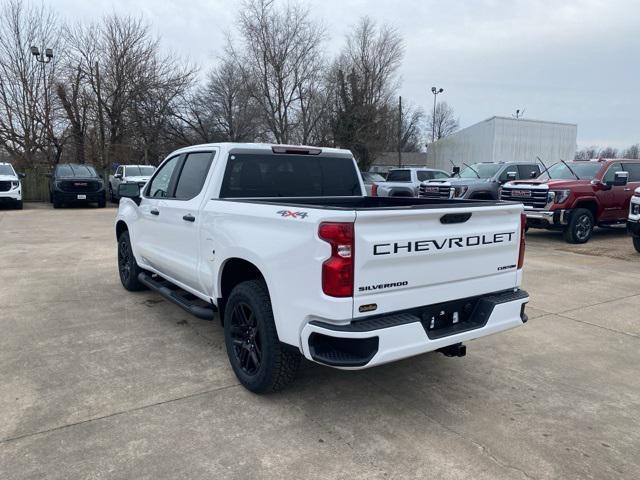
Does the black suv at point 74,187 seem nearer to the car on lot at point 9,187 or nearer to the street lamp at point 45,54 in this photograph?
the car on lot at point 9,187

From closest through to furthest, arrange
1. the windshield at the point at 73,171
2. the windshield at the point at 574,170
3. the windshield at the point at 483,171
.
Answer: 1. the windshield at the point at 574,170
2. the windshield at the point at 483,171
3. the windshield at the point at 73,171

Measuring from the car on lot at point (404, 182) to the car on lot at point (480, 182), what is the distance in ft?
4.46

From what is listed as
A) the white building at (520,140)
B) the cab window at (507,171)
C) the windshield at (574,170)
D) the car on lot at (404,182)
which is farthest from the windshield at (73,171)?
the white building at (520,140)

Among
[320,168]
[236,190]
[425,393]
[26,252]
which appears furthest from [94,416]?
[26,252]

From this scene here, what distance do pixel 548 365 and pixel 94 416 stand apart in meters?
3.68

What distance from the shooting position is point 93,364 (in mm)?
4078

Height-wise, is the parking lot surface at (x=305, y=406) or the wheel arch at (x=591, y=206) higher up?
the wheel arch at (x=591, y=206)

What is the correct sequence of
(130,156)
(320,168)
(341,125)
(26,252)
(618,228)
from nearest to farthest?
(320,168), (26,252), (618,228), (130,156), (341,125)

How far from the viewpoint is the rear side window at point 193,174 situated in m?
4.45

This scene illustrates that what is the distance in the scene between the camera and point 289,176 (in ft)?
15.2

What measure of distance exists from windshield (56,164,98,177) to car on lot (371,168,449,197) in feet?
38.4

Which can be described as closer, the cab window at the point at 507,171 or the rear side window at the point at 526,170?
the cab window at the point at 507,171

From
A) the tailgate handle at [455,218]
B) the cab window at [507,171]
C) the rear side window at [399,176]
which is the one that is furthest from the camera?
the rear side window at [399,176]

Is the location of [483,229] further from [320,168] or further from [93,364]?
[93,364]
